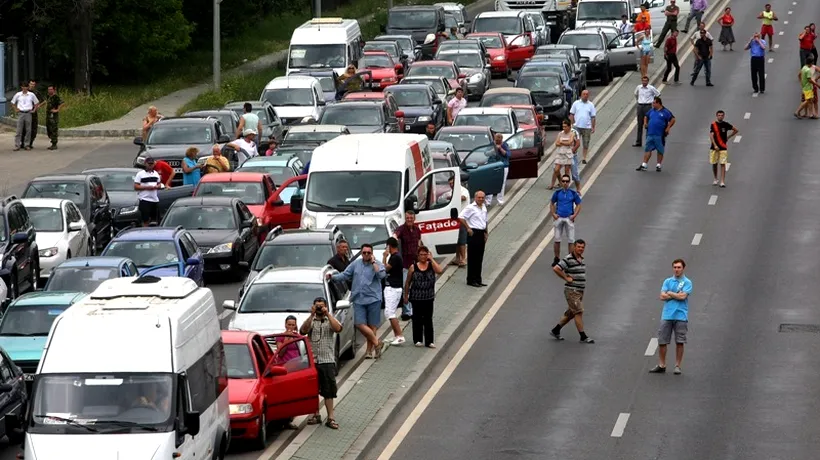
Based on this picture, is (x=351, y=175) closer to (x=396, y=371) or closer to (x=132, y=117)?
(x=396, y=371)

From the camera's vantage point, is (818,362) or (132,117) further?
(132,117)

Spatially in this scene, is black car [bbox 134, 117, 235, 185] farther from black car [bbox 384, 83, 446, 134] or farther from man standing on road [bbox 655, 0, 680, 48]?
man standing on road [bbox 655, 0, 680, 48]

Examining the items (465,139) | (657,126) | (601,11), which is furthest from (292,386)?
(601,11)

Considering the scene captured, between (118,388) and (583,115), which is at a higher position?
(118,388)

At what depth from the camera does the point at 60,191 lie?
110 ft

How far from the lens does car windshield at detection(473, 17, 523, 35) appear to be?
60.4m

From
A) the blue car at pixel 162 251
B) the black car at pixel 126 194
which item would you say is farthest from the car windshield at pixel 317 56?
the blue car at pixel 162 251

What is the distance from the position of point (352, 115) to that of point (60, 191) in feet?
33.4

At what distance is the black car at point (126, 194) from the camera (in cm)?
3503

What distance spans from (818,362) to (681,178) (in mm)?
14932

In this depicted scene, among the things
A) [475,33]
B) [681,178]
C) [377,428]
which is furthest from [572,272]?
[475,33]

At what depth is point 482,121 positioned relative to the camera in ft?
136

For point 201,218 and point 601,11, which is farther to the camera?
point 601,11

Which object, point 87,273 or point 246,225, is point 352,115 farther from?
point 87,273
